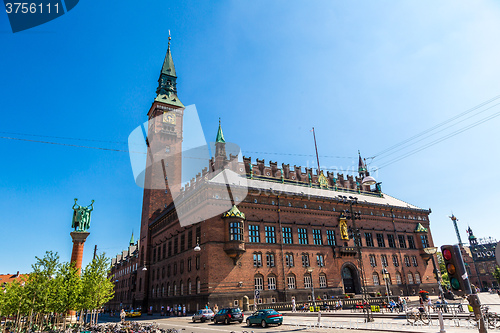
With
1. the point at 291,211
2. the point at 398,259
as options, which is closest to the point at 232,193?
the point at 291,211

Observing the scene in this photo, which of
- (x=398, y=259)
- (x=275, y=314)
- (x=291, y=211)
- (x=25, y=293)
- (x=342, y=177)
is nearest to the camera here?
(x=275, y=314)

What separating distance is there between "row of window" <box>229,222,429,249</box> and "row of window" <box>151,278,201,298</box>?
27.1ft

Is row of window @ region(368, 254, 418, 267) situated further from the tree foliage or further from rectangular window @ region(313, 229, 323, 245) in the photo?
the tree foliage

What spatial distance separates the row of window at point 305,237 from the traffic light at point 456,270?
32.5m

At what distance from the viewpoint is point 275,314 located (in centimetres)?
2381

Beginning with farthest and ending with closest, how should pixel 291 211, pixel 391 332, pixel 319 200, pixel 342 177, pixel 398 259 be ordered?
1. pixel 342 177
2. pixel 398 259
3. pixel 319 200
4. pixel 291 211
5. pixel 391 332

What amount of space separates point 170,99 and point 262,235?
38.1 m

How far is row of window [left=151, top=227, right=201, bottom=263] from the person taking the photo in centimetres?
4414

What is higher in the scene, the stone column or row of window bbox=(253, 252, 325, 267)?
the stone column

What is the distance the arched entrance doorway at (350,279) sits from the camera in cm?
4856

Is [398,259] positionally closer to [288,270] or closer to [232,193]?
[288,270]

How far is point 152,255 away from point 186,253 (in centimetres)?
1803

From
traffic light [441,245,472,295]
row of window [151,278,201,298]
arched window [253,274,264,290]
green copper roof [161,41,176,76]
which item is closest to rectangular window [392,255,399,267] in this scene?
arched window [253,274,264,290]

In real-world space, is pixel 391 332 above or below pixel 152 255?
below
